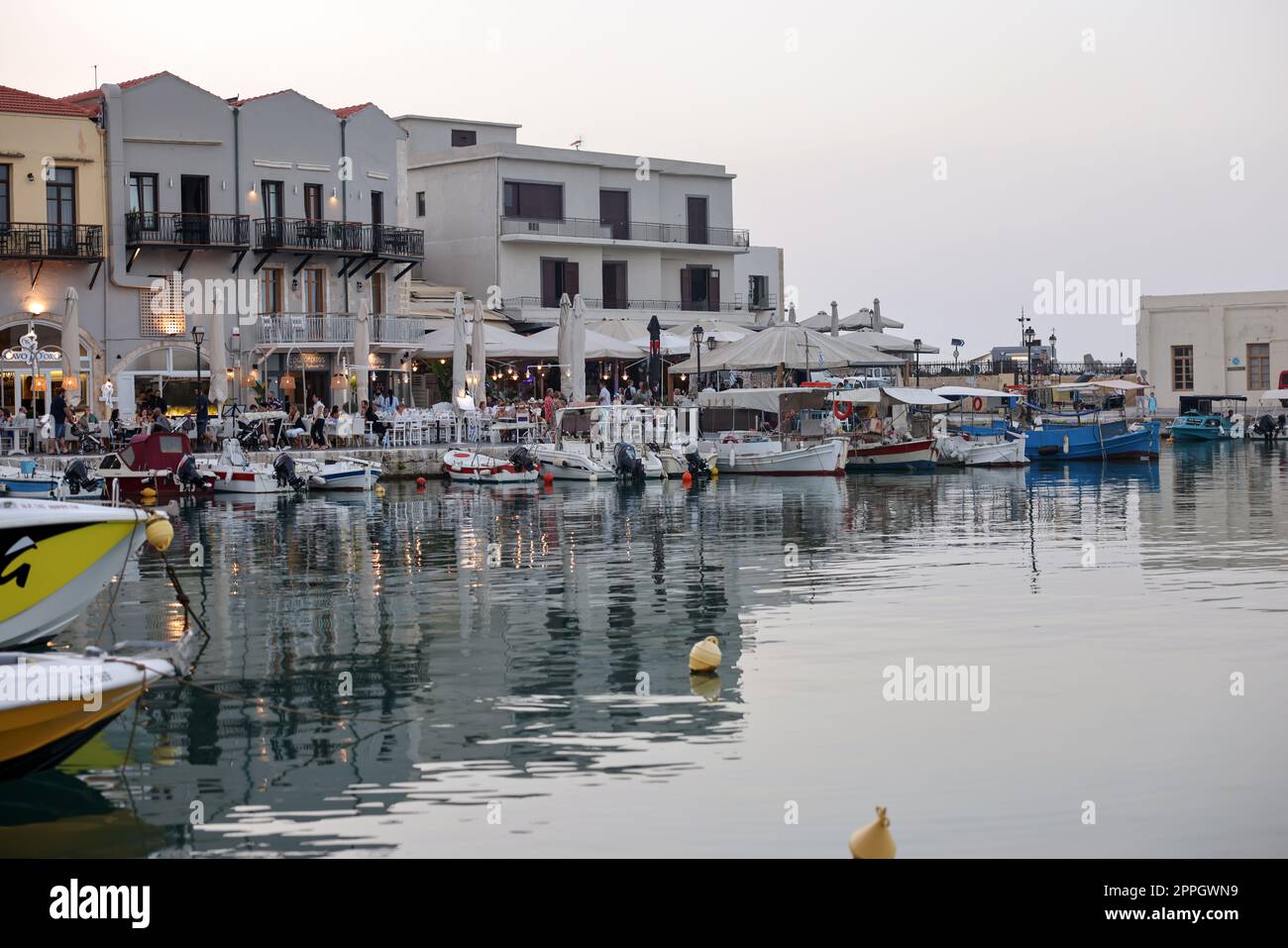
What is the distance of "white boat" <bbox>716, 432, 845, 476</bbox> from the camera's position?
4500 centimetres

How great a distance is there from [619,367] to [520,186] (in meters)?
7.83

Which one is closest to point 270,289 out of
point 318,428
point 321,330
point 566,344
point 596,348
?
point 321,330

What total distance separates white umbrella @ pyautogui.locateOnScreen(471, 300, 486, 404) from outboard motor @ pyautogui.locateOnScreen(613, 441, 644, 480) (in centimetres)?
651

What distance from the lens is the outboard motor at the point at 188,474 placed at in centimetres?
3778

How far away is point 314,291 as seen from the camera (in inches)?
2068

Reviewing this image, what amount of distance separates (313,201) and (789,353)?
639 inches

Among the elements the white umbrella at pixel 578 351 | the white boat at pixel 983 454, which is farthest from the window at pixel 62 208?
the white boat at pixel 983 454

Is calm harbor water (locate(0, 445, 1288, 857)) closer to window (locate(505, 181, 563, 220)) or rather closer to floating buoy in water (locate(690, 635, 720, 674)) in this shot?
floating buoy in water (locate(690, 635, 720, 674))

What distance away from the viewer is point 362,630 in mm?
18500

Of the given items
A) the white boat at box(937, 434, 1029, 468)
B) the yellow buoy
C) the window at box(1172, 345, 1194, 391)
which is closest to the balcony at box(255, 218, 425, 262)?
the white boat at box(937, 434, 1029, 468)

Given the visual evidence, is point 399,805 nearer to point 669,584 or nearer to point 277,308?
point 669,584

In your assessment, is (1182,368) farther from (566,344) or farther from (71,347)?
(71,347)

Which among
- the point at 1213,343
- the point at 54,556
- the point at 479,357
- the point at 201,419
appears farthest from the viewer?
the point at 1213,343

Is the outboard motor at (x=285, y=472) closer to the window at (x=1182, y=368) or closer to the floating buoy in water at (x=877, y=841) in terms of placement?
the floating buoy in water at (x=877, y=841)
